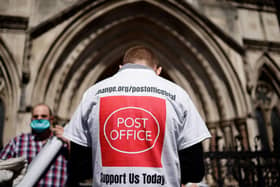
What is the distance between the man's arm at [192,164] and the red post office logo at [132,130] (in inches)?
6.7

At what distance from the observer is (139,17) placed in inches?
261

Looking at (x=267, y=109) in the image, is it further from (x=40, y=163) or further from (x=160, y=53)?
(x=40, y=163)

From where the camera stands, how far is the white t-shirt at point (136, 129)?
111 centimetres

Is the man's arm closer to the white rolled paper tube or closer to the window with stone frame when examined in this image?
the white rolled paper tube

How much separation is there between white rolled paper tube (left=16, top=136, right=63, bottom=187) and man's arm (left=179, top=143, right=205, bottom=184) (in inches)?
45.9

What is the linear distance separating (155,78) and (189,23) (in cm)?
548

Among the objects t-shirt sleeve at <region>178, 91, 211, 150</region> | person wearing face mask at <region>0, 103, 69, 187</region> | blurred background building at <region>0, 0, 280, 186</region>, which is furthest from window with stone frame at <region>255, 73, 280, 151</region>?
t-shirt sleeve at <region>178, 91, 211, 150</region>

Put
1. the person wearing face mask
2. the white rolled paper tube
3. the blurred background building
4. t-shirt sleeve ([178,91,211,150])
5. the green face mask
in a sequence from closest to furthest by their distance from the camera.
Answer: t-shirt sleeve ([178,91,211,150]) → the white rolled paper tube → the person wearing face mask → the green face mask → the blurred background building

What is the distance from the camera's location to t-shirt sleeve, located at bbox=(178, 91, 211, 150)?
1212mm

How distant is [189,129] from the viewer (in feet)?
4.06

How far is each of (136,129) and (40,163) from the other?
1.10m

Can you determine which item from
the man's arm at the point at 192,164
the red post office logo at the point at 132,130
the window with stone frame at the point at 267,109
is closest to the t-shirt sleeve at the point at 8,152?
the red post office logo at the point at 132,130

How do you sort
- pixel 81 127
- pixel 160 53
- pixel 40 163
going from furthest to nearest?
1. pixel 160 53
2. pixel 40 163
3. pixel 81 127

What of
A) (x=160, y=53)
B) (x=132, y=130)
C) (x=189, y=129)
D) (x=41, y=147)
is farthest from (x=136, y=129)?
(x=160, y=53)
